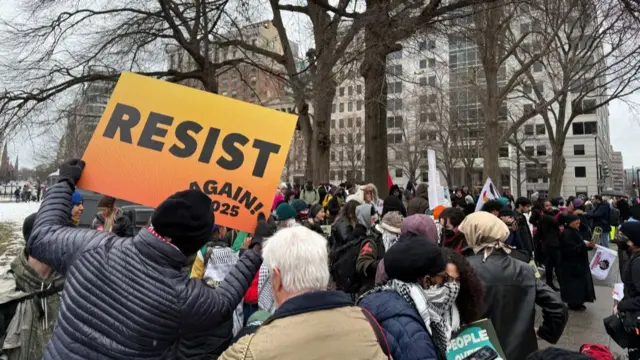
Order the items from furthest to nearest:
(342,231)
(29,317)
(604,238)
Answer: (604,238)
(342,231)
(29,317)

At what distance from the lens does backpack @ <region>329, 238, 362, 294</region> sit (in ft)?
14.0

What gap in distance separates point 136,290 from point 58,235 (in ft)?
1.80

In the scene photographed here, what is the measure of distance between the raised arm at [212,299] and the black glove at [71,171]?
39.5 inches

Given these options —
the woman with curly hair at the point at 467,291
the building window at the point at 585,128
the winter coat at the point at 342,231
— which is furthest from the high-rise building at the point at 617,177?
the woman with curly hair at the point at 467,291

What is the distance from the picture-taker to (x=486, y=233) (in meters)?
3.05

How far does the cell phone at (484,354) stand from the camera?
7.04 ft

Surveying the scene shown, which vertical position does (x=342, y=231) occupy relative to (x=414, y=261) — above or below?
below

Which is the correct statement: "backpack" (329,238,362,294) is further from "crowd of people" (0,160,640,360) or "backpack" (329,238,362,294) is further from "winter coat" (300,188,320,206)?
"winter coat" (300,188,320,206)

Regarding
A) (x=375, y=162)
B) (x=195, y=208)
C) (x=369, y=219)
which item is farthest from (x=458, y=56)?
(x=195, y=208)

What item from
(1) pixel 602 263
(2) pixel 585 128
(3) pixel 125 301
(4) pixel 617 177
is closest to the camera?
(3) pixel 125 301

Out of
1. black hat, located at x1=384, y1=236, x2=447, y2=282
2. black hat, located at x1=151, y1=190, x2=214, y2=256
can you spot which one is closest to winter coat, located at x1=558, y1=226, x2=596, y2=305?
black hat, located at x1=384, y1=236, x2=447, y2=282

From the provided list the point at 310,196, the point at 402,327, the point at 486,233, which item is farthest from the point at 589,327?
the point at 310,196

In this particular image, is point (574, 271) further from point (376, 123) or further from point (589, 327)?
point (376, 123)

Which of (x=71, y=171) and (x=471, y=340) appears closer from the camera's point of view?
(x=471, y=340)
